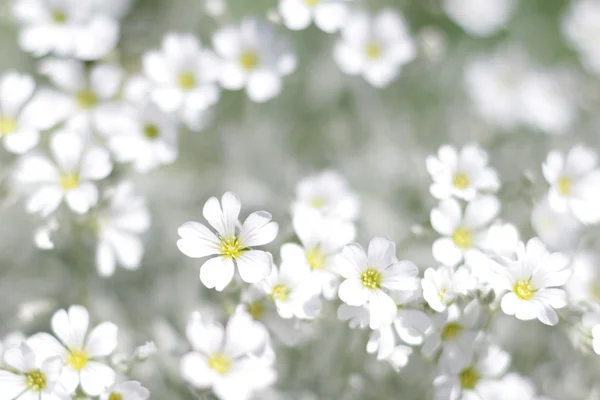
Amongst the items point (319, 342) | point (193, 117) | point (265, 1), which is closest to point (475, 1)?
point (265, 1)

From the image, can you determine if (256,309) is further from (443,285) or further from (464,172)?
(464,172)

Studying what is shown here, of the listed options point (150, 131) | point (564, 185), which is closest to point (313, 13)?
point (150, 131)

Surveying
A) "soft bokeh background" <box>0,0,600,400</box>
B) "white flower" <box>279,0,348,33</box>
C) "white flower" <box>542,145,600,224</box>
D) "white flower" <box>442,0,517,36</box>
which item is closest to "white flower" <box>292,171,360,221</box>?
"soft bokeh background" <box>0,0,600,400</box>

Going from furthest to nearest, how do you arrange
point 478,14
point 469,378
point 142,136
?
point 478,14 → point 142,136 → point 469,378

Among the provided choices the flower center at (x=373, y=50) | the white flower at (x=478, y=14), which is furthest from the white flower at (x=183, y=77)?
the white flower at (x=478, y=14)

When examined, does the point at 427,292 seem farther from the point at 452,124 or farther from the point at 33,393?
the point at 452,124

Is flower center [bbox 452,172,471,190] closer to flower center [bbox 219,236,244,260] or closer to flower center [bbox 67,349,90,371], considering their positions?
flower center [bbox 219,236,244,260]
